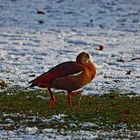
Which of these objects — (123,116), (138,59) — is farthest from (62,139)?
(138,59)

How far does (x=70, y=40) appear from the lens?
1919 cm

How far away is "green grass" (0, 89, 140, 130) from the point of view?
909 centimetres

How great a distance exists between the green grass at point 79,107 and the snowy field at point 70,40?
61 cm

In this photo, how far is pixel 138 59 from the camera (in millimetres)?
16219

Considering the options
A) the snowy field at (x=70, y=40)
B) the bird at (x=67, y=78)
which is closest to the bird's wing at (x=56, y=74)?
the bird at (x=67, y=78)

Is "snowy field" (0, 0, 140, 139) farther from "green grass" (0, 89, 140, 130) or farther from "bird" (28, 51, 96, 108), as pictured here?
"bird" (28, 51, 96, 108)

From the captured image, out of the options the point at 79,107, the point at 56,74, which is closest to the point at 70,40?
the point at 79,107

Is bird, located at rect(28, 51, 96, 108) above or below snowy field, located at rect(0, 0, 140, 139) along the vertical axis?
above

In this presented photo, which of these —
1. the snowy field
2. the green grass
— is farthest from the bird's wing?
the snowy field

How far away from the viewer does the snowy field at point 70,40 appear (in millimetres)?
12884

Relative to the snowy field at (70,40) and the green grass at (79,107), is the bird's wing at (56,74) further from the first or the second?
the snowy field at (70,40)

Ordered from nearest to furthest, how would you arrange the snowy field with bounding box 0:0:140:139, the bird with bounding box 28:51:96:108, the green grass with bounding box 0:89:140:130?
the green grass with bounding box 0:89:140:130 → the bird with bounding box 28:51:96:108 → the snowy field with bounding box 0:0:140:139

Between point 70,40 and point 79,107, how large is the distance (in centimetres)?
932

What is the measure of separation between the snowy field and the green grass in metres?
0.61
